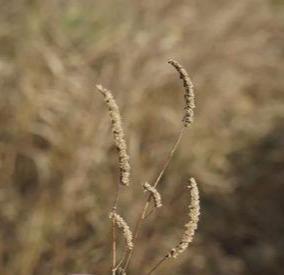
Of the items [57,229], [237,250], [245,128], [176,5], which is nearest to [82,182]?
[57,229]

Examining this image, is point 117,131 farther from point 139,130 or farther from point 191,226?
point 139,130

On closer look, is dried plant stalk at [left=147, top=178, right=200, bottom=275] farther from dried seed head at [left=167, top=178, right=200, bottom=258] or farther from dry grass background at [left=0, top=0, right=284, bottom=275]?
dry grass background at [left=0, top=0, right=284, bottom=275]

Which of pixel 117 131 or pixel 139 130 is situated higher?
pixel 139 130

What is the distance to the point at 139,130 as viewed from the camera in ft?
10.1

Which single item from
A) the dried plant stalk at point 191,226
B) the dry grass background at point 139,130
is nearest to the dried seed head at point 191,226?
the dried plant stalk at point 191,226

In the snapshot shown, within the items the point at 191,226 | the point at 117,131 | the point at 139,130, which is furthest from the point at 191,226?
the point at 139,130

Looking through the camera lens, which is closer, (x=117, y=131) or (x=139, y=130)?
(x=117, y=131)

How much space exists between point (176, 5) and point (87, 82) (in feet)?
2.79

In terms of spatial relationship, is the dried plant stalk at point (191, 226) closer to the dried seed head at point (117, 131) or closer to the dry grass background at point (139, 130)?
the dried seed head at point (117, 131)

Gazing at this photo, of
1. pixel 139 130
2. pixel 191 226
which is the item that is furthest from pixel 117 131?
pixel 139 130

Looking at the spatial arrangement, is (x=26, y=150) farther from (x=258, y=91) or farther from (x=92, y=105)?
(x=258, y=91)

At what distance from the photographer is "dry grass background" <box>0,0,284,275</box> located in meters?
2.63

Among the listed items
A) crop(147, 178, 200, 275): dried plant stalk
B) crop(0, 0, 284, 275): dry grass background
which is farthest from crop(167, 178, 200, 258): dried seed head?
crop(0, 0, 284, 275): dry grass background

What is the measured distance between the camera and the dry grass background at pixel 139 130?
2633mm
